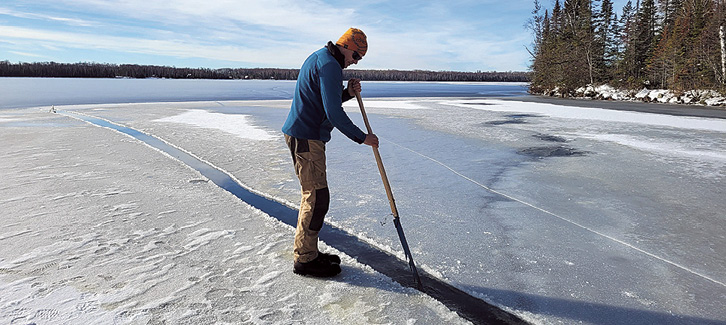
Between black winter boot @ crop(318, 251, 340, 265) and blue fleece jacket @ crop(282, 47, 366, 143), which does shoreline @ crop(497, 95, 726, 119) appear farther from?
blue fleece jacket @ crop(282, 47, 366, 143)

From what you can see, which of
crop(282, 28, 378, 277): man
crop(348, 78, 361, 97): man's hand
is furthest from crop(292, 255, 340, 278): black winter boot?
crop(348, 78, 361, 97): man's hand

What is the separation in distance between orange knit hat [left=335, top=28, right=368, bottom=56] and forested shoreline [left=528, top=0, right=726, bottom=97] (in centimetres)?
2834

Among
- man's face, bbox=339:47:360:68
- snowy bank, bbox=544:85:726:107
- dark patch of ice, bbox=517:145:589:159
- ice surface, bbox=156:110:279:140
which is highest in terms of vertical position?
snowy bank, bbox=544:85:726:107

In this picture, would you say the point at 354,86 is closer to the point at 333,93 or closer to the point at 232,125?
the point at 333,93

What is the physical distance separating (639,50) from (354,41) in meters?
44.3

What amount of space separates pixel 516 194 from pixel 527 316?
8.88 feet

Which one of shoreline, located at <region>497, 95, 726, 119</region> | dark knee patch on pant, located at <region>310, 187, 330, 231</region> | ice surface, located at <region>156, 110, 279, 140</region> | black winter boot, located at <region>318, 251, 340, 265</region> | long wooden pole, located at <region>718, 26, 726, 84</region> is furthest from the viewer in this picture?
long wooden pole, located at <region>718, 26, 726, 84</region>

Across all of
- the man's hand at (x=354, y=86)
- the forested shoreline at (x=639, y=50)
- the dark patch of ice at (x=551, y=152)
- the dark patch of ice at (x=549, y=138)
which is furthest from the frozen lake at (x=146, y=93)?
the man's hand at (x=354, y=86)

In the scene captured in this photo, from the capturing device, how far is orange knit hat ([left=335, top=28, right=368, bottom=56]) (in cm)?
267

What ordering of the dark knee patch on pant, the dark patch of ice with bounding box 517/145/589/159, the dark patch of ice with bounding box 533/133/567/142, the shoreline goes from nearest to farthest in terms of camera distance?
the dark knee patch on pant, the dark patch of ice with bounding box 517/145/589/159, the dark patch of ice with bounding box 533/133/567/142, the shoreline

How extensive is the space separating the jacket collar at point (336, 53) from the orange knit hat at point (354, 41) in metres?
0.04

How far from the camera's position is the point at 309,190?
111 inches

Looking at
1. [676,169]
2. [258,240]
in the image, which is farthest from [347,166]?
[676,169]

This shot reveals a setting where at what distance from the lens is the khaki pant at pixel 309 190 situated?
109 inches
